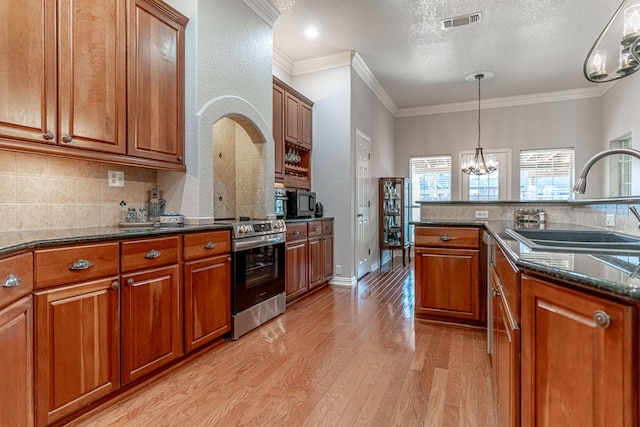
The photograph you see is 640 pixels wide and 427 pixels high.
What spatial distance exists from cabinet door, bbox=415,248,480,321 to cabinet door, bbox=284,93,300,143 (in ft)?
7.05

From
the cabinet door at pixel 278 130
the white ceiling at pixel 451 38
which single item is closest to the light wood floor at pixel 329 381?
the cabinet door at pixel 278 130

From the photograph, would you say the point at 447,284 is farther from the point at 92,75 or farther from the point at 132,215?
the point at 92,75

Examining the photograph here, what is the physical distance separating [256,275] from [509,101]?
19.9 feet

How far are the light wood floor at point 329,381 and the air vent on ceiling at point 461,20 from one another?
10.6ft

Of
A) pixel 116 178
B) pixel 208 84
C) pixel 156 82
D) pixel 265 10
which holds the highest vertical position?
pixel 265 10

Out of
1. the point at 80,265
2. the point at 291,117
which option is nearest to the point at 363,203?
the point at 291,117

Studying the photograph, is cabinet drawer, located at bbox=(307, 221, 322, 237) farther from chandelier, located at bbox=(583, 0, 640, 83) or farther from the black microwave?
chandelier, located at bbox=(583, 0, 640, 83)

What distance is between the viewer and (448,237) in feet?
9.80

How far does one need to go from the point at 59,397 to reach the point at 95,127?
1.46 m

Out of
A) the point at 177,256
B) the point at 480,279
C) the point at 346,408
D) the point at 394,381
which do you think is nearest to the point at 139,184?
the point at 177,256

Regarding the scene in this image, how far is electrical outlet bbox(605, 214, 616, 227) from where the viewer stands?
2000 millimetres

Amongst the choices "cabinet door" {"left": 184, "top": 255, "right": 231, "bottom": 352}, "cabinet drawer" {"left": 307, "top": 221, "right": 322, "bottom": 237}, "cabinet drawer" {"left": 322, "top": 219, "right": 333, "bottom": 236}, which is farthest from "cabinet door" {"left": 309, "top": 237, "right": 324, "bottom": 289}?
"cabinet door" {"left": 184, "top": 255, "right": 231, "bottom": 352}

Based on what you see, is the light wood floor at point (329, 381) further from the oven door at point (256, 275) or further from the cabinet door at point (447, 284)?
the oven door at point (256, 275)

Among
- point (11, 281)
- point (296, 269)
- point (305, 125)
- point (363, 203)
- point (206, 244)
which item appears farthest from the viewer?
point (363, 203)
